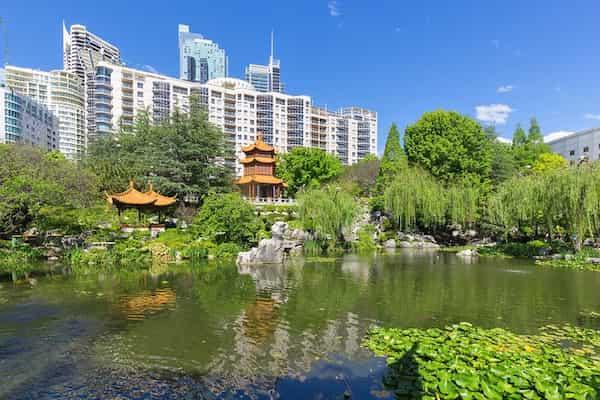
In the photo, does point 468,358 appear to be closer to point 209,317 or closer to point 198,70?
point 209,317

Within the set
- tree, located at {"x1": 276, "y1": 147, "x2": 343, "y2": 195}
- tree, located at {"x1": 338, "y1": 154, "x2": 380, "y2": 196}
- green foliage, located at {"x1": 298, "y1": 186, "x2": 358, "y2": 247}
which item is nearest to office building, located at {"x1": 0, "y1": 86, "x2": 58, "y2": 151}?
tree, located at {"x1": 276, "y1": 147, "x2": 343, "y2": 195}

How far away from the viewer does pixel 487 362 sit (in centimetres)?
527

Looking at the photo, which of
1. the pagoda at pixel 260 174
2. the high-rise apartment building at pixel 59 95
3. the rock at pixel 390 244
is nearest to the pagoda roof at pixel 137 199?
the pagoda at pixel 260 174

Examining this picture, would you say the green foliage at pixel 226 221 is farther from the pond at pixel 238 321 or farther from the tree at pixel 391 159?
the tree at pixel 391 159

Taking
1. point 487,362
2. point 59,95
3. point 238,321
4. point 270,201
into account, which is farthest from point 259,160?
point 59,95

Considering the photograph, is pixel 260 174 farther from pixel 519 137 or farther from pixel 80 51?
pixel 80 51

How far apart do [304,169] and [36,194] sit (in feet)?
86.7

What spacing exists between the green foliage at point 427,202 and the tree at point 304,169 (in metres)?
13.6

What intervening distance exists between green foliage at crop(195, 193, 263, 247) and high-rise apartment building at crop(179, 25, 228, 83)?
121 meters

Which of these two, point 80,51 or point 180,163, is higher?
point 80,51

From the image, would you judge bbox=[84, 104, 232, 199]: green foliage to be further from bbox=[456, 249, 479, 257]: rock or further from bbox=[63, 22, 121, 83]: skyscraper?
bbox=[63, 22, 121, 83]: skyscraper

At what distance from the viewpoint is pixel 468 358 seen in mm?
5457

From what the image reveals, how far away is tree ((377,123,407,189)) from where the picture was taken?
3135 centimetres

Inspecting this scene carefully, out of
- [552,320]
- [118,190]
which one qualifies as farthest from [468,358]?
[118,190]
